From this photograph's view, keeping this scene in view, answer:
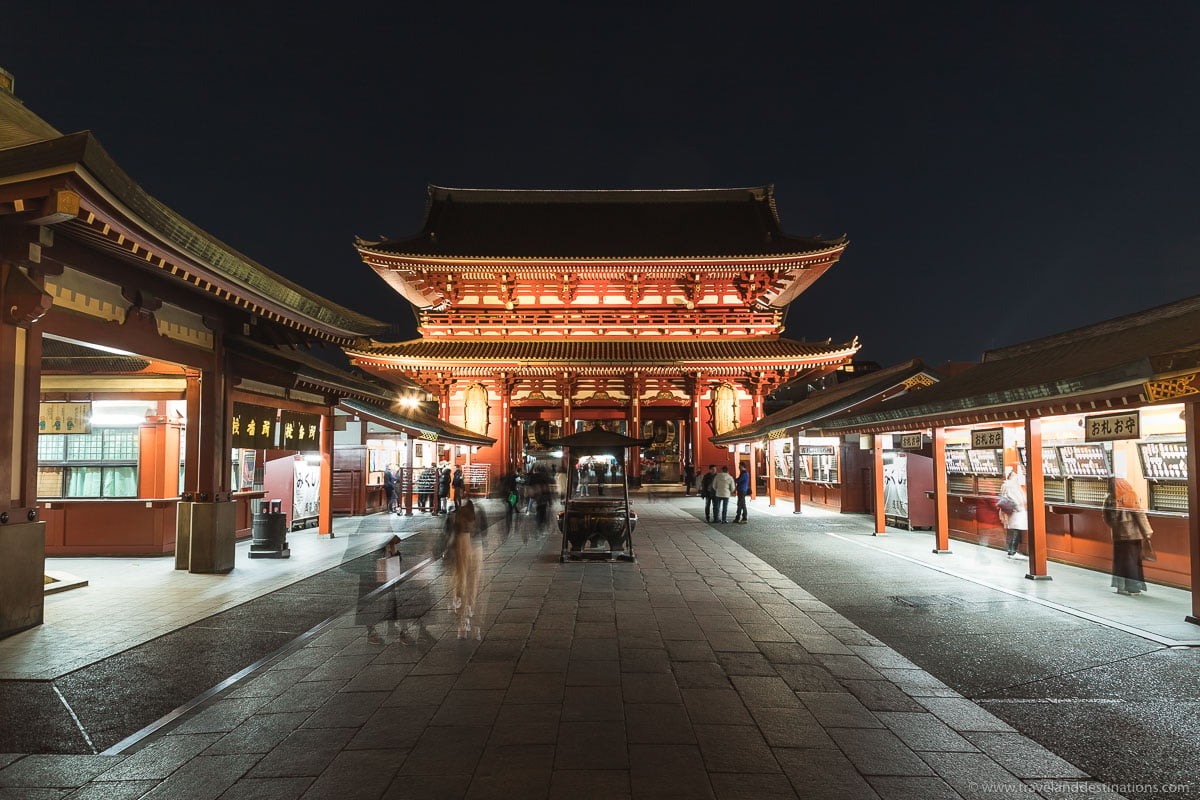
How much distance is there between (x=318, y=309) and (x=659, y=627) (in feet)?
28.7

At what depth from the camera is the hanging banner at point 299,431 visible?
12824 mm

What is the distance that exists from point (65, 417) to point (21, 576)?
22.2ft

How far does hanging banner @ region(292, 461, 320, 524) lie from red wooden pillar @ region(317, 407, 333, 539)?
2.64ft

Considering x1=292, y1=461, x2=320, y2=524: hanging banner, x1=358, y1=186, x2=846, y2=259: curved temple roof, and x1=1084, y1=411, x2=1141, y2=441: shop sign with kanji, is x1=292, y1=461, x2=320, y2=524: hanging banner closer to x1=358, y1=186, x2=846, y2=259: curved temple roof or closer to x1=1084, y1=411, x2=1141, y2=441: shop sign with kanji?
x1=358, y1=186, x2=846, y2=259: curved temple roof

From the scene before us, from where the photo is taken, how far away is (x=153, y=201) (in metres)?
7.46

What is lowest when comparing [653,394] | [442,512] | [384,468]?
[442,512]

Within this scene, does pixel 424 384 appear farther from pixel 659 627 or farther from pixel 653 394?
pixel 659 627

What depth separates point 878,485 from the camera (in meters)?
15.2

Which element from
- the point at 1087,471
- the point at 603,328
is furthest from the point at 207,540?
the point at 603,328

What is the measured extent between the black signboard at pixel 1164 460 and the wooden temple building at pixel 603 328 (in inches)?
659

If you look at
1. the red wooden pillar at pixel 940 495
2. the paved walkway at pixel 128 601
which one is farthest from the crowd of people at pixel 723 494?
the paved walkway at pixel 128 601

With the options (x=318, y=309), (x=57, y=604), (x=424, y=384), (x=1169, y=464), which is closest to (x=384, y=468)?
(x=424, y=384)

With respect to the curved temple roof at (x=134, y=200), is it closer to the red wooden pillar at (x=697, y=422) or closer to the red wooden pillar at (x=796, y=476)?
the red wooden pillar at (x=796, y=476)

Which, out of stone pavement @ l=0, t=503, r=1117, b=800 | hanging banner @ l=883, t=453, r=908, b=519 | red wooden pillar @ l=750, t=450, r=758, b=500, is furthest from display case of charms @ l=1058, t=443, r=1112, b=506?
red wooden pillar @ l=750, t=450, r=758, b=500
